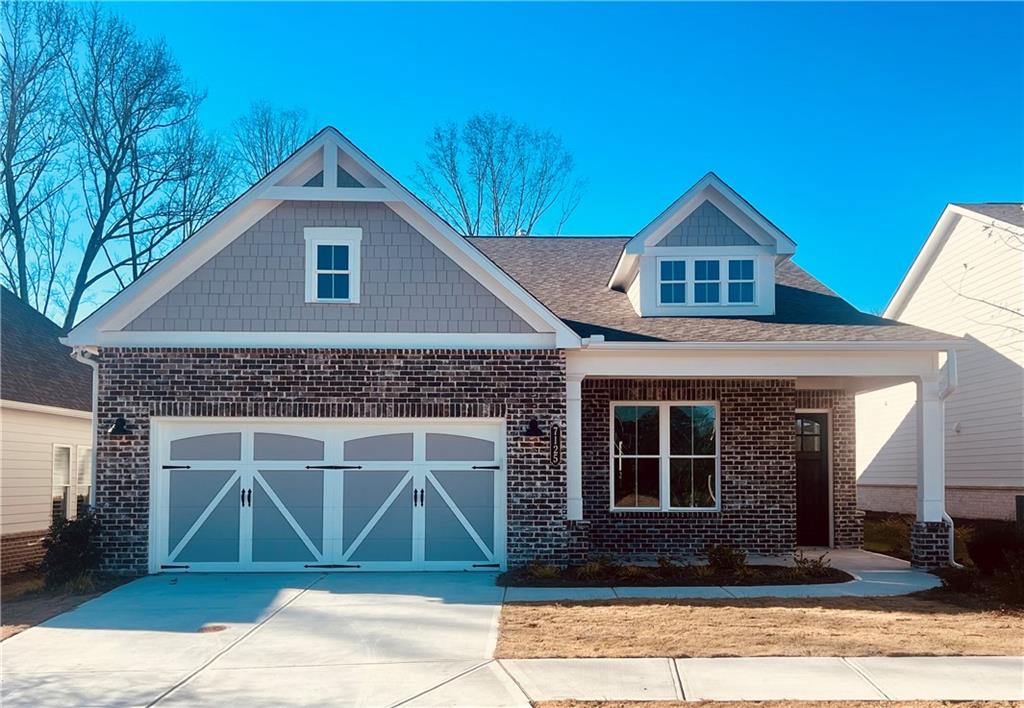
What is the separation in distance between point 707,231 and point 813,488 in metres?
5.15

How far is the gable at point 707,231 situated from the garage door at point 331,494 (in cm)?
453

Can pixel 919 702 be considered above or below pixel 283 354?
below

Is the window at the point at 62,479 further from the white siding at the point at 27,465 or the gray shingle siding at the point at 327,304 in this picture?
the gray shingle siding at the point at 327,304

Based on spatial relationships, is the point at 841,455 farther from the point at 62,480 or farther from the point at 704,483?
the point at 62,480

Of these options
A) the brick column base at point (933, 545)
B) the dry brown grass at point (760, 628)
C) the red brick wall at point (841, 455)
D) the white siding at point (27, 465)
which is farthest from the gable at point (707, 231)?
the white siding at point (27, 465)

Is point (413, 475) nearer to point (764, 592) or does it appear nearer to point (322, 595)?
point (322, 595)

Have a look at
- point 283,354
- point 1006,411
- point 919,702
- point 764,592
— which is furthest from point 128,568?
point 1006,411

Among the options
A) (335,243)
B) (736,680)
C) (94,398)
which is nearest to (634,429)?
(335,243)

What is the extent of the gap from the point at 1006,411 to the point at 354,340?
40.5 ft

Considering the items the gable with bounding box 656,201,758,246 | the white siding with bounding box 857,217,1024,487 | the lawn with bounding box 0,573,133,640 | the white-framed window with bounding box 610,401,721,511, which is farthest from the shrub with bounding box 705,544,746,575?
the lawn with bounding box 0,573,133,640

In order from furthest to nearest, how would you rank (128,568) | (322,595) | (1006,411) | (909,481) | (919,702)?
(909,481), (1006,411), (128,568), (322,595), (919,702)

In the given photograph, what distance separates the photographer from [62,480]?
1723 cm

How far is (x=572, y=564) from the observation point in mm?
A: 14250

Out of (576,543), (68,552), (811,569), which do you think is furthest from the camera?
(576,543)
